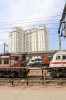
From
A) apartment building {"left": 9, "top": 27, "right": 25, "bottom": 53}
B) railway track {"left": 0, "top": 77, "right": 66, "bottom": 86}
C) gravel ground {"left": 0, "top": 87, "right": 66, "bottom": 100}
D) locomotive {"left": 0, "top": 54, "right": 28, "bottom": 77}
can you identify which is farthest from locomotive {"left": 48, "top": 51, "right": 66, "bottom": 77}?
apartment building {"left": 9, "top": 27, "right": 25, "bottom": 53}

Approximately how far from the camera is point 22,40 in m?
60.2

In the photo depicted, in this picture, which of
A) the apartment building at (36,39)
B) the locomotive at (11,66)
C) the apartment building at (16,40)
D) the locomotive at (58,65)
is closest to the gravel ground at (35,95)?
the locomotive at (58,65)

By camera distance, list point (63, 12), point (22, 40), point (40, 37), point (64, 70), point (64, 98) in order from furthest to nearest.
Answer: point (22, 40)
point (40, 37)
point (63, 12)
point (64, 70)
point (64, 98)

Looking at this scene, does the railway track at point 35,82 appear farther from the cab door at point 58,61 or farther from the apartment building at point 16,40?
the apartment building at point 16,40

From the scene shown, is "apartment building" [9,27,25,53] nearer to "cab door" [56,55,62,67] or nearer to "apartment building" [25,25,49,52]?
"apartment building" [25,25,49,52]

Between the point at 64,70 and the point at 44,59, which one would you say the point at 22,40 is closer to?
the point at 44,59

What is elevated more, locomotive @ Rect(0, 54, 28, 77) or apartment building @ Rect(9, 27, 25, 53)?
apartment building @ Rect(9, 27, 25, 53)

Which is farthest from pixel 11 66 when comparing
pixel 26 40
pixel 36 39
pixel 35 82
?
pixel 26 40

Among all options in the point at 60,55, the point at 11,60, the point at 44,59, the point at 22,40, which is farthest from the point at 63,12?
the point at 22,40

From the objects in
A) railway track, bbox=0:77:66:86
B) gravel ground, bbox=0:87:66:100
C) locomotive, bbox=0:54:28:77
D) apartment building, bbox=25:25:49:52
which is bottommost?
railway track, bbox=0:77:66:86

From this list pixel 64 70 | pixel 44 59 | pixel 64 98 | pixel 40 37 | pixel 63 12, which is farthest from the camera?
pixel 40 37

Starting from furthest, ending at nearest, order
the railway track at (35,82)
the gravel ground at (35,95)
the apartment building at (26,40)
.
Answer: the apartment building at (26,40) → the railway track at (35,82) → the gravel ground at (35,95)

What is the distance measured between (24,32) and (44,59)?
23.6 m

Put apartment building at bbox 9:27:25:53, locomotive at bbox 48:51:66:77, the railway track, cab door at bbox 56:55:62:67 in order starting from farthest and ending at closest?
apartment building at bbox 9:27:25:53, cab door at bbox 56:55:62:67, locomotive at bbox 48:51:66:77, the railway track
